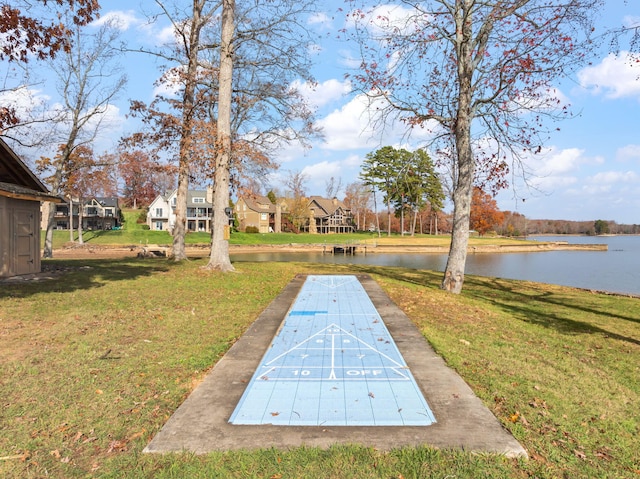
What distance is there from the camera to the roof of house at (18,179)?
12.1 m

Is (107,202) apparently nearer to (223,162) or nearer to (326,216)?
(326,216)

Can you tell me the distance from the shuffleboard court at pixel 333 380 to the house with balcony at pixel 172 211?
6012 centimetres

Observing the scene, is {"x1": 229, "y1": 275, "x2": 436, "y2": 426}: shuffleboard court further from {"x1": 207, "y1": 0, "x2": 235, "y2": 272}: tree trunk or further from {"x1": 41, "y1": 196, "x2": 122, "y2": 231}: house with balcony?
{"x1": 41, "y1": 196, "x2": 122, "y2": 231}: house with balcony

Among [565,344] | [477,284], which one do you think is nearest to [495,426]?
[565,344]

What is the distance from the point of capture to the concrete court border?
3678 millimetres

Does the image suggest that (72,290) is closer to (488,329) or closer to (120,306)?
(120,306)

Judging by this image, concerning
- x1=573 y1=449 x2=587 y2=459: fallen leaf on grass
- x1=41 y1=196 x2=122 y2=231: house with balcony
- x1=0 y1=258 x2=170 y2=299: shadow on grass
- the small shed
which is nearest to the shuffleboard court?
x1=573 y1=449 x2=587 y2=459: fallen leaf on grass

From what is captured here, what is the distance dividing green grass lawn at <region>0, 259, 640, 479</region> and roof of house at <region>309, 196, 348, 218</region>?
71.1 m

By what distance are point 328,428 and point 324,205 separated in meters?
79.4

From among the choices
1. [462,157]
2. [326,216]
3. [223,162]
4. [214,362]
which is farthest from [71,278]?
[326,216]

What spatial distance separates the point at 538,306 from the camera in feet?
35.7

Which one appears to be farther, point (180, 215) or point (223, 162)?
point (180, 215)

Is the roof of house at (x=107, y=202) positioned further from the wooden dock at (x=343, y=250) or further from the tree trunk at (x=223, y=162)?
the tree trunk at (x=223, y=162)

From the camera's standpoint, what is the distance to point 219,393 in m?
4.84
